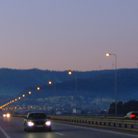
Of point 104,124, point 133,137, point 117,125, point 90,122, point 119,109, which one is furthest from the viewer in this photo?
point 119,109

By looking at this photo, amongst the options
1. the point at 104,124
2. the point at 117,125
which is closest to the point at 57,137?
the point at 117,125

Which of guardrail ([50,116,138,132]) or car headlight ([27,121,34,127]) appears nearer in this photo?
car headlight ([27,121,34,127])

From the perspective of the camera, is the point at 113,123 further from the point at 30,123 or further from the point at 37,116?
the point at 30,123

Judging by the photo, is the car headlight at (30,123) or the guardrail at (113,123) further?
the guardrail at (113,123)

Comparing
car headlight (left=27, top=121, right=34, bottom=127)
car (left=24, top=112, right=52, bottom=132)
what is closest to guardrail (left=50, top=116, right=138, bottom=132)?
car (left=24, top=112, right=52, bottom=132)

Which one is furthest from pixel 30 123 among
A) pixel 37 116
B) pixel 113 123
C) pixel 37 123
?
→ pixel 113 123

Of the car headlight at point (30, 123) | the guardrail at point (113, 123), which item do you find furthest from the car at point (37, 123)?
the guardrail at point (113, 123)

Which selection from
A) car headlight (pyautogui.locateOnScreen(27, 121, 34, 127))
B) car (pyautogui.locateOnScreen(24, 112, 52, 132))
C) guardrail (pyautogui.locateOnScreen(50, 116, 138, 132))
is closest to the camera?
car (pyautogui.locateOnScreen(24, 112, 52, 132))

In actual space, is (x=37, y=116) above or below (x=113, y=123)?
above

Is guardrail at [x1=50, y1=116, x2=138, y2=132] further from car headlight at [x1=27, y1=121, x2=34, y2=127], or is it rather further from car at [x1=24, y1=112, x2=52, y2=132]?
car headlight at [x1=27, y1=121, x2=34, y2=127]

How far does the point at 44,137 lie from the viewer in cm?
3950

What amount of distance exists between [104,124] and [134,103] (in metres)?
68.8

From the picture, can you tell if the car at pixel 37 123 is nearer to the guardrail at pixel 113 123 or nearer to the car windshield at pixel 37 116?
the car windshield at pixel 37 116

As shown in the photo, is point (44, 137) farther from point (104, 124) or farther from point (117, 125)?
point (104, 124)
